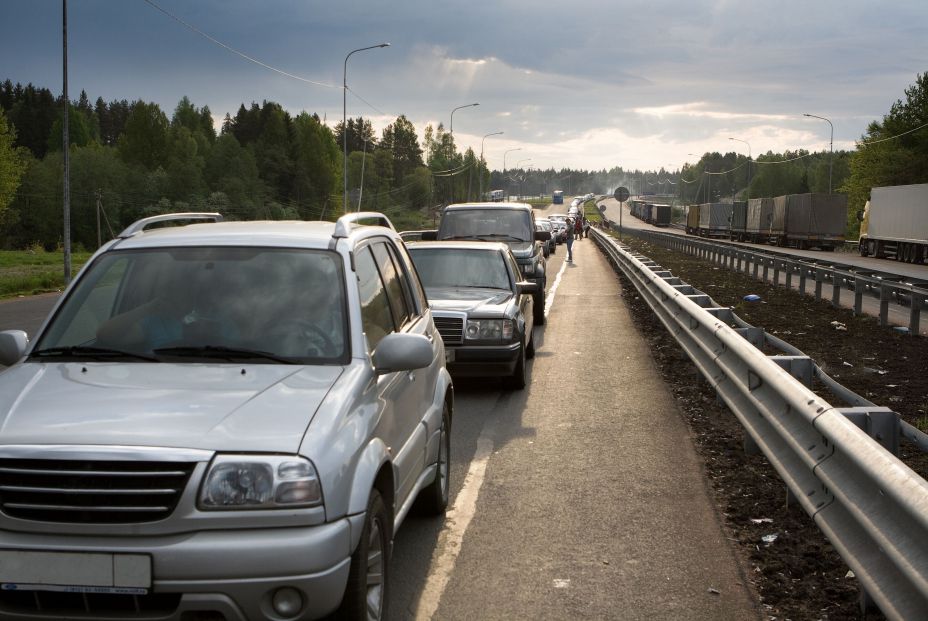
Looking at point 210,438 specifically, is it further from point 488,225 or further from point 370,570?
point 488,225

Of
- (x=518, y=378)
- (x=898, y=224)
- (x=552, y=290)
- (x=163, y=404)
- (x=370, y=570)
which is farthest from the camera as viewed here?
(x=898, y=224)

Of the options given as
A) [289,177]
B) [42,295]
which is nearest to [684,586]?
Result: [42,295]

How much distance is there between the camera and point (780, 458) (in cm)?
568

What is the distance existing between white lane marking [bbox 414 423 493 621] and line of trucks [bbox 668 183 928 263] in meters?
40.0

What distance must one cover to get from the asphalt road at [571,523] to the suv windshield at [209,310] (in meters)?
1.30

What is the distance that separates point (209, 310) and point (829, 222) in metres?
58.4

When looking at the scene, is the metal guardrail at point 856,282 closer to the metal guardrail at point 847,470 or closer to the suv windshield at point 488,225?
the suv windshield at point 488,225

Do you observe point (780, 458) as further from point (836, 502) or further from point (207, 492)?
point (207, 492)

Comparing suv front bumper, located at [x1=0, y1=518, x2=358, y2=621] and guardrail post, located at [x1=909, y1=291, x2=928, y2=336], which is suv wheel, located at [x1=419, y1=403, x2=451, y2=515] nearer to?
suv front bumper, located at [x1=0, y1=518, x2=358, y2=621]

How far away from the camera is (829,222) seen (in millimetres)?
58594

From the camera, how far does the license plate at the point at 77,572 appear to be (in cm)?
339

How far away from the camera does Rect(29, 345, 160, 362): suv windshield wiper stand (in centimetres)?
440

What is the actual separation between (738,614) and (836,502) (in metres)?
0.65

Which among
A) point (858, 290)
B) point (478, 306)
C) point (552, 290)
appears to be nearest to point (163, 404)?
point (478, 306)
